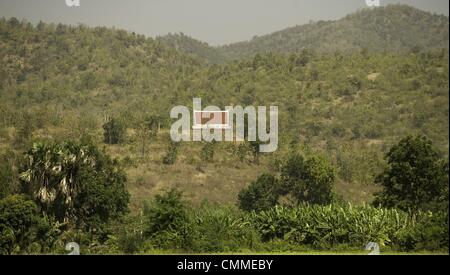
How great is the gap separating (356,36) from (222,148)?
71490 mm

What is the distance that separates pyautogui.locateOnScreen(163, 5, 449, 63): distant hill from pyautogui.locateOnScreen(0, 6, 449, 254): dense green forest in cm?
57

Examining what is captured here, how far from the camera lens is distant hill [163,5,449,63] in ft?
375

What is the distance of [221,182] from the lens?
2069 inches

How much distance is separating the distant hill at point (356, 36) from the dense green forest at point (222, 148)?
22.5 inches

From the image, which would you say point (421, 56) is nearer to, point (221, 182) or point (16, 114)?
point (221, 182)

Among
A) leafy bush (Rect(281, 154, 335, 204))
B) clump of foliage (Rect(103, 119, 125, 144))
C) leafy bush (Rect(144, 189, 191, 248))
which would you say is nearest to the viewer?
leafy bush (Rect(144, 189, 191, 248))

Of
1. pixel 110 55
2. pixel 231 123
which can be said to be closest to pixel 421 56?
pixel 231 123

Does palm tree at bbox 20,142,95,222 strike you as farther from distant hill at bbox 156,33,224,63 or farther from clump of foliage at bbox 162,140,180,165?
distant hill at bbox 156,33,224,63

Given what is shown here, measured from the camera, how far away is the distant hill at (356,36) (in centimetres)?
11431

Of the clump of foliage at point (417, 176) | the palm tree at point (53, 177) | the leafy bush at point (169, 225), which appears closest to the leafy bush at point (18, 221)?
the palm tree at point (53, 177)

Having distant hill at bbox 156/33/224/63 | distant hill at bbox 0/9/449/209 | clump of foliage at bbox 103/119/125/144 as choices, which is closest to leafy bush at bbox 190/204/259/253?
distant hill at bbox 0/9/449/209

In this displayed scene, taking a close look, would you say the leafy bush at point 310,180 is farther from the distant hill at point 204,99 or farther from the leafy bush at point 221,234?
the leafy bush at point 221,234

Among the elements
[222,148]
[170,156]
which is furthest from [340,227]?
[222,148]

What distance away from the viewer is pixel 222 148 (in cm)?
5991
